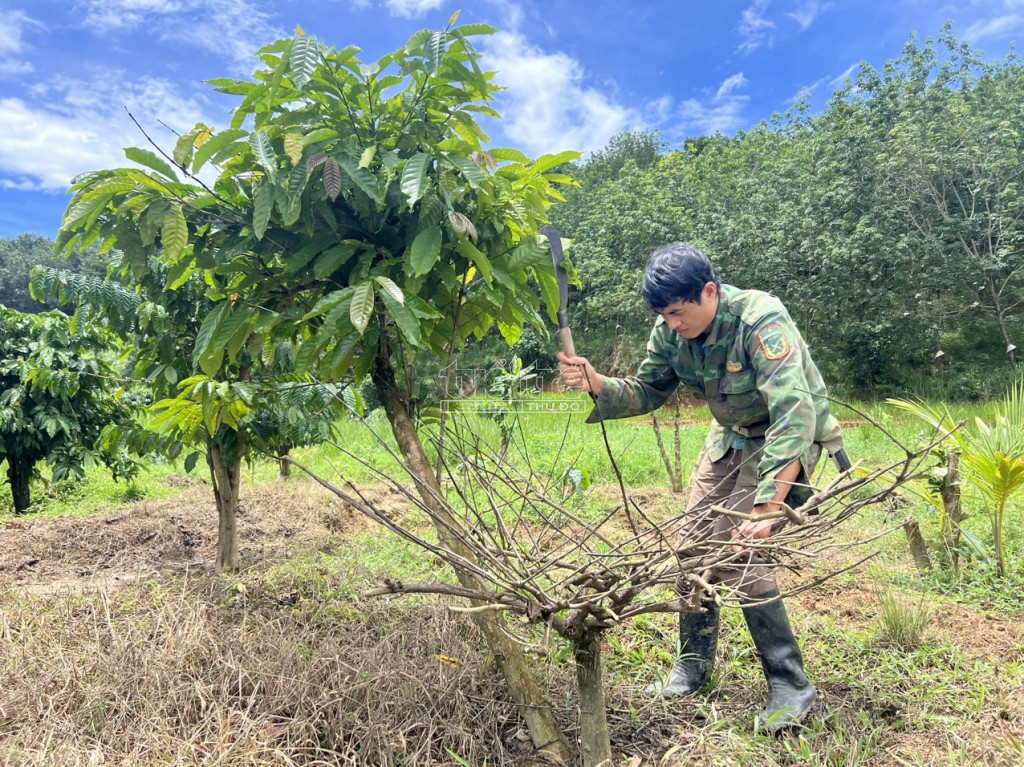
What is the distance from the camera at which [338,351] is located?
1964 mm

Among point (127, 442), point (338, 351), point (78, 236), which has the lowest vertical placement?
point (127, 442)

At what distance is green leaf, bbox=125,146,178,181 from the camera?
1812 mm

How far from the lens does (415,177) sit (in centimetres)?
175

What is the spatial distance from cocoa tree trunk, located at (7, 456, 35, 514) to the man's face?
5.89 metres

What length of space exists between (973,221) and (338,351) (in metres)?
15.9

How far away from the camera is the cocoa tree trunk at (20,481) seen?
5.61 m

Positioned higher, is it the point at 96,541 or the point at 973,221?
the point at 973,221

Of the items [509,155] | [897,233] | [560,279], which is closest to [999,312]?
[897,233]

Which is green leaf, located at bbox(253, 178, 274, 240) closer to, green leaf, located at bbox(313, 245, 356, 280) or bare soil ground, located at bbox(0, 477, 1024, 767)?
green leaf, located at bbox(313, 245, 356, 280)

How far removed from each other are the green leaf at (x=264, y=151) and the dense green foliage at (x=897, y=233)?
14.9 metres

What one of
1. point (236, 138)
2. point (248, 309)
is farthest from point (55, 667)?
point (236, 138)

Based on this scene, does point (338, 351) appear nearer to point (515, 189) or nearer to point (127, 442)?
A: point (515, 189)

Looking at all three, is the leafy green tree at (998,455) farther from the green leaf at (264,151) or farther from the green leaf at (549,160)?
the green leaf at (264,151)

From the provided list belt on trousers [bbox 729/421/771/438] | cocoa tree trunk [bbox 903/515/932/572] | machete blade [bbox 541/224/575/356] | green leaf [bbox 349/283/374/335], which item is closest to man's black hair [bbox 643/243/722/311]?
machete blade [bbox 541/224/575/356]
